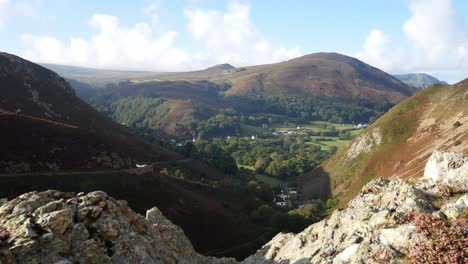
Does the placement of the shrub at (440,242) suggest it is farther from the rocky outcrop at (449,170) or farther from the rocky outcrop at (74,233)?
the rocky outcrop at (74,233)

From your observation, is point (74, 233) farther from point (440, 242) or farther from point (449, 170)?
point (449, 170)

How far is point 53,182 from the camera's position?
276 feet

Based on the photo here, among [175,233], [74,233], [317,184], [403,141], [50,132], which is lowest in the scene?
[317,184]

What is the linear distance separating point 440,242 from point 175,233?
23514mm

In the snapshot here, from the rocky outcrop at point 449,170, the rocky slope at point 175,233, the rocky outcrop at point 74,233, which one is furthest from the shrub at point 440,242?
the rocky outcrop at point 74,233

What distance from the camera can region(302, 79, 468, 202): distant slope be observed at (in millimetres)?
112750

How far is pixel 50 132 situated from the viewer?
102500mm

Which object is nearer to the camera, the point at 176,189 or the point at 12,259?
the point at 12,259

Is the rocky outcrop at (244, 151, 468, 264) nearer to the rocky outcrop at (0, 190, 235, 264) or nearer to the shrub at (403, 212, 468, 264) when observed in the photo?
the shrub at (403, 212, 468, 264)

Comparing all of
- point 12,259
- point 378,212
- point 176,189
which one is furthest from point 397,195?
point 176,189

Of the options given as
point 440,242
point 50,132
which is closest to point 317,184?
point 50,132

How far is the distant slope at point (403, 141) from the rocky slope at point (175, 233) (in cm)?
7479

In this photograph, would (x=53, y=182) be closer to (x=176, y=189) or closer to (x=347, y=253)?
(x=176, y=189)

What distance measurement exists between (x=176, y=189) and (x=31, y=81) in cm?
10255
